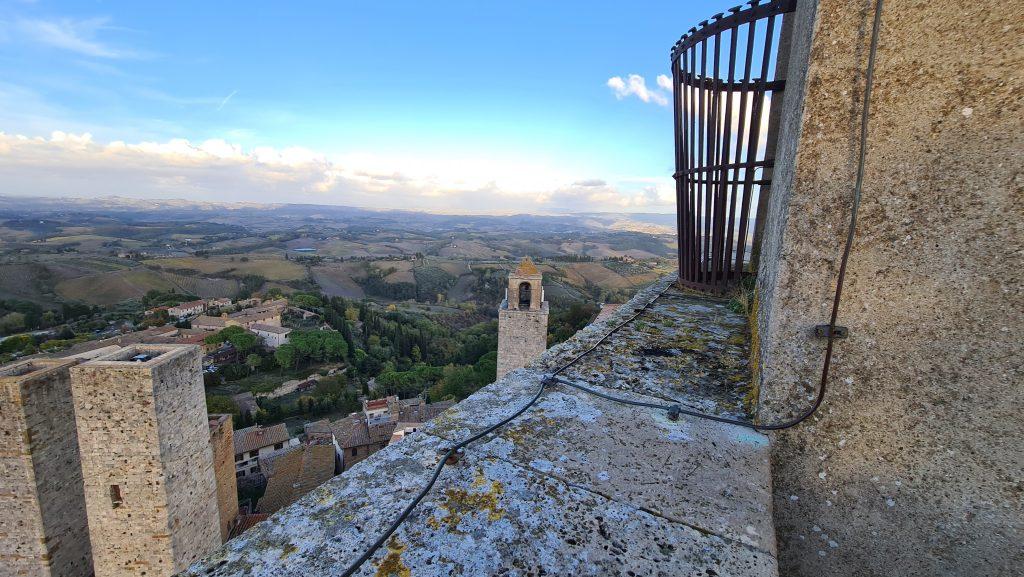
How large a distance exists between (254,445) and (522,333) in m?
15.6

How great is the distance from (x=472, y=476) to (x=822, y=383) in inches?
56.6

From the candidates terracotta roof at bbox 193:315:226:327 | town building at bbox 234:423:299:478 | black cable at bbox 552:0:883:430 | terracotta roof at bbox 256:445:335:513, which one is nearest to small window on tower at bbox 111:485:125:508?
terracotta roof at bbox 256:445:335:513

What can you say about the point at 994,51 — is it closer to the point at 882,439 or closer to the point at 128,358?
the point at 882,439

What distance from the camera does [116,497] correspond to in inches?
308

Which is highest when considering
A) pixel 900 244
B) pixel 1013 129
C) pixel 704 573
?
pixel 1013 129

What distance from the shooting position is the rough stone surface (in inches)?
46.8

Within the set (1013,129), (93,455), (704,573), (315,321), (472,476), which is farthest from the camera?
(315,321)

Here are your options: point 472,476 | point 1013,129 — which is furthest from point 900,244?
point 472,476

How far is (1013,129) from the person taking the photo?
1460 mm

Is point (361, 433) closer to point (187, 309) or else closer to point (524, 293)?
point (524, 293)

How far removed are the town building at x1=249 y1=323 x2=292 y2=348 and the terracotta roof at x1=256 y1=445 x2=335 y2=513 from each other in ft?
79.5

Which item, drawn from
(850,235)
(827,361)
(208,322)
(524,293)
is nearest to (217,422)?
(524,293)

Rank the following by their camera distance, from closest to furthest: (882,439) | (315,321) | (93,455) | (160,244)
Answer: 1. (882,439)
2. (93,455)
3. (315,321)
4. (160,244)

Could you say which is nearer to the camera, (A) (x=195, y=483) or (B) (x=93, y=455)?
(B) (x=93, y=455)
